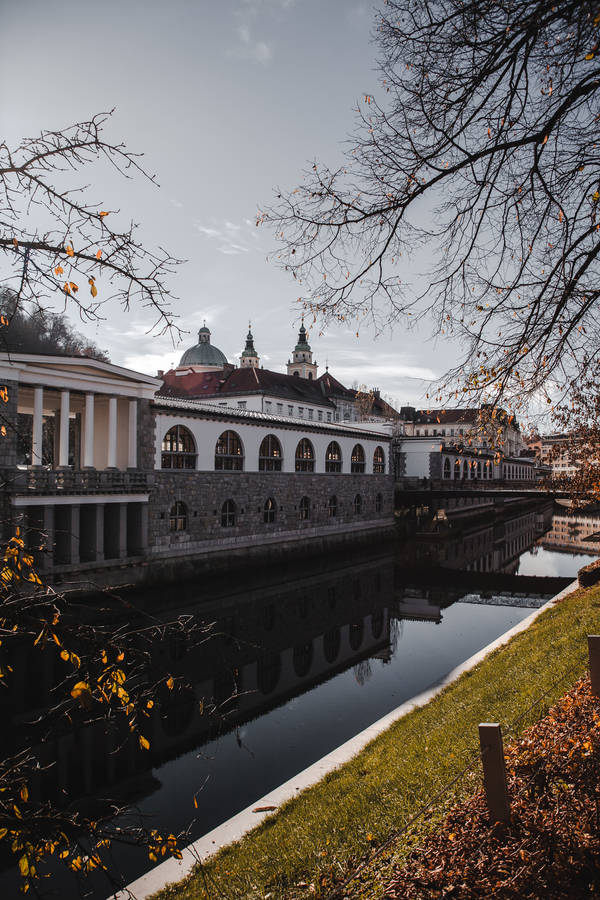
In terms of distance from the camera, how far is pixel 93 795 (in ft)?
28.8

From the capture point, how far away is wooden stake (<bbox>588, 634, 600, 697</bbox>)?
5.38 meters

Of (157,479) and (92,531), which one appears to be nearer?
(92,531)

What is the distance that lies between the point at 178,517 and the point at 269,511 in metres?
6.30

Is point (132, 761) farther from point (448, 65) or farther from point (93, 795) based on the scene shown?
point (448, 65)

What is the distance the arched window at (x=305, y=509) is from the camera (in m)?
31.7

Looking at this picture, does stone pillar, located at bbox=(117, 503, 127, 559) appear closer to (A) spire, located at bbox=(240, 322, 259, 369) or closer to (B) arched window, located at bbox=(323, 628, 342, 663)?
(B) arched window, located at bbox=(323, 628, 342, 663)

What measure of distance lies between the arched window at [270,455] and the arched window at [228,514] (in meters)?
3.10

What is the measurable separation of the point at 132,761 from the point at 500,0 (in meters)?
11.1

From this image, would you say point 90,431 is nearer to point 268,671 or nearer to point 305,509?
point 268,671

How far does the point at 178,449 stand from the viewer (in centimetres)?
2452

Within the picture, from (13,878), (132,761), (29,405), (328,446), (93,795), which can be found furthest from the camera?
(328,446)

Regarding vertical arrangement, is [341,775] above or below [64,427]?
below

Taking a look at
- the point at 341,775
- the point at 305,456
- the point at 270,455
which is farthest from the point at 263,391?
the point at 341,775

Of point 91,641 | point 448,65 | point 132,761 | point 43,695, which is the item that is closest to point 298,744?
point 132,761
